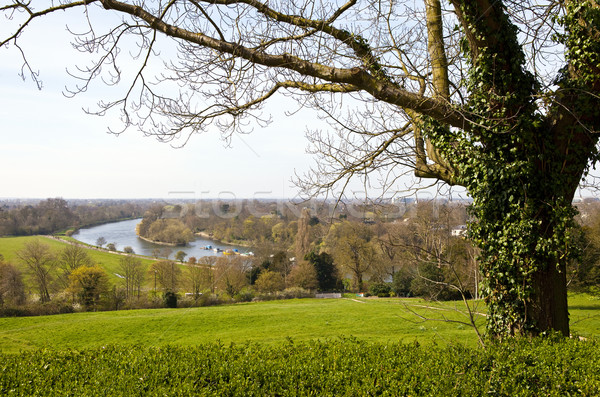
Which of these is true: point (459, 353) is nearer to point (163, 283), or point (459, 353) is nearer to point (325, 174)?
point (325, 174)

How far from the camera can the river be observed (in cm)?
3703

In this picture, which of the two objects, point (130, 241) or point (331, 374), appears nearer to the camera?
point (331, 374)

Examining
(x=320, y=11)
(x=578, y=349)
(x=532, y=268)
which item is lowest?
(x=578, y=349)

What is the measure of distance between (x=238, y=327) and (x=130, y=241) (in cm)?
3871

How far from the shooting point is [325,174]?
493 centimetres

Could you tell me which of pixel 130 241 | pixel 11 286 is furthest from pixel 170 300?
pixel 130 241

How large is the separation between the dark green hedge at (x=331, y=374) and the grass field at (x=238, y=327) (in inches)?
220

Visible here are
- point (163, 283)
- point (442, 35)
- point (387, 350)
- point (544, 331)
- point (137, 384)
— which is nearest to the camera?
point (137, 384)

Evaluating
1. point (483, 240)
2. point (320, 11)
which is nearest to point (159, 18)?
point (320, 11)

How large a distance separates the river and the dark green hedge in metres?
29.0

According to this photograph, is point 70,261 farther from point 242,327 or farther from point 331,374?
point 331,374

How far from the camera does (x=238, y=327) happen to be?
1170 centimetres

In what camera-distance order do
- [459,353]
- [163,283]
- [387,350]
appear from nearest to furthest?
[459,353] → [387,350] → [163,283]

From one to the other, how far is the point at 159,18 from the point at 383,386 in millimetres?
4090
